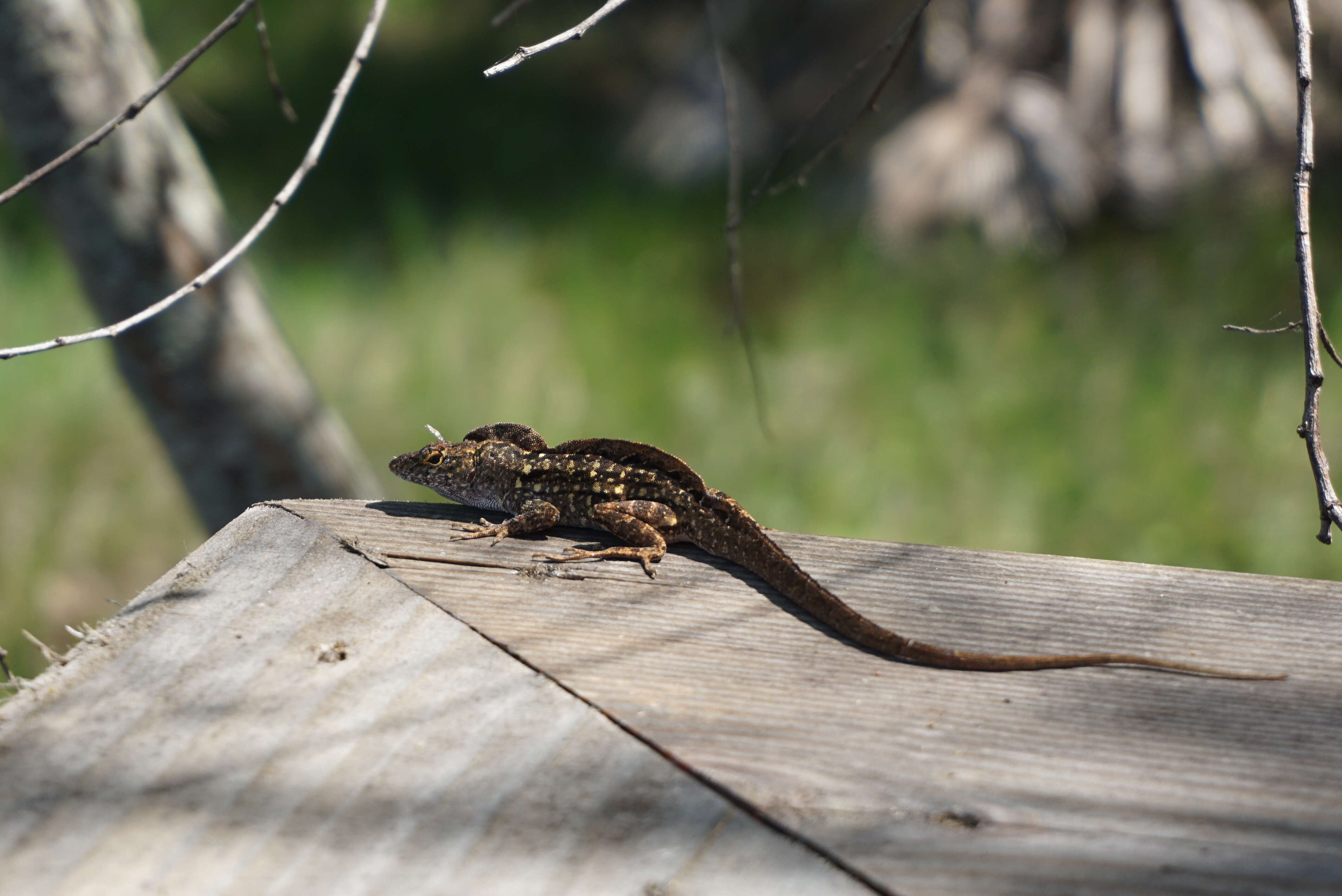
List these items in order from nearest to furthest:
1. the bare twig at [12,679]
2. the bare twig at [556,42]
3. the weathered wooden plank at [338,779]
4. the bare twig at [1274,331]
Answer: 1. the weathered wooden plank at [338,779]
2. the bare twig at [12,679]
3. the bare twig at [556,42]
4. the bare twig at [1274,331]

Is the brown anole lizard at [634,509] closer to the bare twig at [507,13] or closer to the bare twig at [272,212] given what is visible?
the bare twig at [272,212]

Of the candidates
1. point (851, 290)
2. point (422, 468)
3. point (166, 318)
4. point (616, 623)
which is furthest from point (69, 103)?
point (851, 290)

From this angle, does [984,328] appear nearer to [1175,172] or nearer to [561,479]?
[1175,172]

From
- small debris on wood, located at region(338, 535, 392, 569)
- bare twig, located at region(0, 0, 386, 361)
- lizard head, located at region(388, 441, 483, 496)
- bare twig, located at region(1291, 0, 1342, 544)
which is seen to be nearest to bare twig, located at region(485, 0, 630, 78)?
bare twig, located at region(0, 0, 386, 361)

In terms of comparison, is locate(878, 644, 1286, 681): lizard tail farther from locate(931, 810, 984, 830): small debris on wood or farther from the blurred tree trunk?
the blurred tree trunk

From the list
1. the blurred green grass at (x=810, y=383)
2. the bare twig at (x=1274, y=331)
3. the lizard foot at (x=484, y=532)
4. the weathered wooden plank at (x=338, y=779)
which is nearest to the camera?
the weathered wooden plank at (x=338, y=779)

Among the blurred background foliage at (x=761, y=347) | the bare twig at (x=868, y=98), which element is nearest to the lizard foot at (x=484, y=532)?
the bare twig at (x=868, y=98)

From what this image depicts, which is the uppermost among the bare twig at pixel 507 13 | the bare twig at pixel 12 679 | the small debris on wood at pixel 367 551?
the bare twig at pixel 507 13
